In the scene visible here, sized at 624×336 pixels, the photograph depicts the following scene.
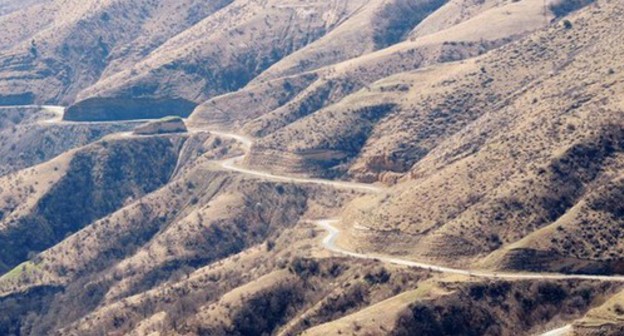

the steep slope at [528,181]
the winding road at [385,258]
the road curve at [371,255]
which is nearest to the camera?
the winding road at [385,258]

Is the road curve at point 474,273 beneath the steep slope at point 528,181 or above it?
beneath

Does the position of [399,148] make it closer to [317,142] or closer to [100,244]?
[317,142]

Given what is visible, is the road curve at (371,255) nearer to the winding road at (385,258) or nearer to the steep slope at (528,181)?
the winding road at (385,258)

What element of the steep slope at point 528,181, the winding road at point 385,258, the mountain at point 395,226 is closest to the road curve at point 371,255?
the winding road at point 385,258

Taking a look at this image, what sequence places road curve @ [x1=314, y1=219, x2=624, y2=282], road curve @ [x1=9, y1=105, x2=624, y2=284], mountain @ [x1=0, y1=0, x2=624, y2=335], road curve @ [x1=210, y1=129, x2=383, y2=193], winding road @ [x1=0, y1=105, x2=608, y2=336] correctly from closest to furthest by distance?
winding road @ [x1=0, y1=105, x2=608, y2=336]
road curve @ [x1=314, y1=219, x2=624, y2=282]
mountain @ [x1=0, y1=0, x2=624, y2=335]
road curve @ [x1=9, y1=105, x2=624, y2=284]
road curve @ [x1=210, y1=129, x2=383, y2=193]

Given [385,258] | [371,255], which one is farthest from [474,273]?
[371,255]

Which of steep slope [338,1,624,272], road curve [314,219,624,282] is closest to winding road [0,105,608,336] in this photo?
road curve [314,219,624,282]

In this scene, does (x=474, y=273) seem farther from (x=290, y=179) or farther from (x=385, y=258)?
(x=290, y=179)

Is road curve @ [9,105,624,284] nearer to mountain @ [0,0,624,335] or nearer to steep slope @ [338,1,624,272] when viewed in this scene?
mountain @ [0,0,624,335]

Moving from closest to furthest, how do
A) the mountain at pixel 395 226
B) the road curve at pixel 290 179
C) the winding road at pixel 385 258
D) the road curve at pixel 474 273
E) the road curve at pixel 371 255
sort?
the winding road at pixel 385 258
the road curve at pixel 474 273
the mountain at pixel 395 226
the road curve at pixel 371 255
the road curve at pixel 290 179

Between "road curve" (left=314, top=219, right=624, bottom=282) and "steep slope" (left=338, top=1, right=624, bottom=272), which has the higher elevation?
"steep slope" (left=338, top=1, right=624, bottom=272)

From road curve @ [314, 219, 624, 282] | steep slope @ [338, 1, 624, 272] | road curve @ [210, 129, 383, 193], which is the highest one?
steep slope @ [338, 1, 624, 272]
